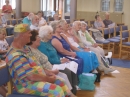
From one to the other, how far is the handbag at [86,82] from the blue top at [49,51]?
690mm

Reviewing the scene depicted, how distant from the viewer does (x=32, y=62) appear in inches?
112

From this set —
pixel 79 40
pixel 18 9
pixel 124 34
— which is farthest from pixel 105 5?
pixel 79 40

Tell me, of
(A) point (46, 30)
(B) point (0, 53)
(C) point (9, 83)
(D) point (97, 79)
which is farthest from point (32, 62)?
(D) point (97, 79)

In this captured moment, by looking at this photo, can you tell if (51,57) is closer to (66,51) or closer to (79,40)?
(66,51)

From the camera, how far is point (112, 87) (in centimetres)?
460

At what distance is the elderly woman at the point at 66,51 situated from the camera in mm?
4242

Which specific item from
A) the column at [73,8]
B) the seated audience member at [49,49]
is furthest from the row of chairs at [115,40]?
the seated audience member at [49,49]

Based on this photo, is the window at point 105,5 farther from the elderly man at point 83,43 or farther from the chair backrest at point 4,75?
the chair backrest at point 4,75

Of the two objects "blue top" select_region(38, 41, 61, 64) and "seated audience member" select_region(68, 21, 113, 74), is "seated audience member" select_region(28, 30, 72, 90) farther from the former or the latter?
"seated audience member" select_region(68, 21, 113, 74)

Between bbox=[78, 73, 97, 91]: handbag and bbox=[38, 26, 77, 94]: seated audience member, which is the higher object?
bbox=[38, 26, 77, 94]: seated audience member

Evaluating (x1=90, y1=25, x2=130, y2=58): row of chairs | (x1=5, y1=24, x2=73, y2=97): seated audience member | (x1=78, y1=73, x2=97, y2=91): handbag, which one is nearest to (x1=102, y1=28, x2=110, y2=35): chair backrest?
(x1=90, y1=25, x2=130, y2=58): row of chairs

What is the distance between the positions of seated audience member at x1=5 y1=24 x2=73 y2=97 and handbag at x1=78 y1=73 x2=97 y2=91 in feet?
5.18

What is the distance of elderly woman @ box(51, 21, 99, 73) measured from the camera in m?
4.24

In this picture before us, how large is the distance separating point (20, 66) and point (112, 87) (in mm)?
2446
